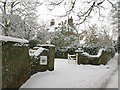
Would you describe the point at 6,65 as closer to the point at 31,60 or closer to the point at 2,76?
the point at 2,76

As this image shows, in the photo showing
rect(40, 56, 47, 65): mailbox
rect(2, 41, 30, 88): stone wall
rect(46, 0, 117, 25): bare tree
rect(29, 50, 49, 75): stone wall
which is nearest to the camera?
rect(2, 41, 30, 88): stone wall

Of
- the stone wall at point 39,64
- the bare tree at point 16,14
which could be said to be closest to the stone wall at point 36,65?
the stone wall at point 39,64

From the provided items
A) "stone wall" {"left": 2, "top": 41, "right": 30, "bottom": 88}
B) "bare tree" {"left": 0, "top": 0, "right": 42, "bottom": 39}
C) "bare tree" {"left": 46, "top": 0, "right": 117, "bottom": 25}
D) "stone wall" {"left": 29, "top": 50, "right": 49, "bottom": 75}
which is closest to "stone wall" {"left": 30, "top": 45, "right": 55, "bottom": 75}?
"stone wall" {"left": 29, "top": 50, "right": 49, "bottom": 75}

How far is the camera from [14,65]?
13.9 feet

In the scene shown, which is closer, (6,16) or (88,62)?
(88,62)

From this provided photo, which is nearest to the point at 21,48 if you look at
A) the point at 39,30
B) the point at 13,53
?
the point at 13,53

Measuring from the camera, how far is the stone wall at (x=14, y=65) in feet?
11.8

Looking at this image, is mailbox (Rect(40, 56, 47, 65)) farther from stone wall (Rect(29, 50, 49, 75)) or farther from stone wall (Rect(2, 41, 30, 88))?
stone wall (Rect(2, 41, 30, 88))

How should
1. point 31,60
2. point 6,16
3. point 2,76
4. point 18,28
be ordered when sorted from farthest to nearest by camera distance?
point 18,28 < point 6,16 < point 31,60 < point 2,76

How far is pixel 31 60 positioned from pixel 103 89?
11.2 ft

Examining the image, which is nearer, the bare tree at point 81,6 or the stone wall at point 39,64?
the stone wall at point 39,64

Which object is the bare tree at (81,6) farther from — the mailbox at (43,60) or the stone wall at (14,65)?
the stone wall at (14,65)

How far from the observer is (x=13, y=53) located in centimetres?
415

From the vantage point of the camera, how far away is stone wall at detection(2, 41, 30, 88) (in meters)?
3.61
